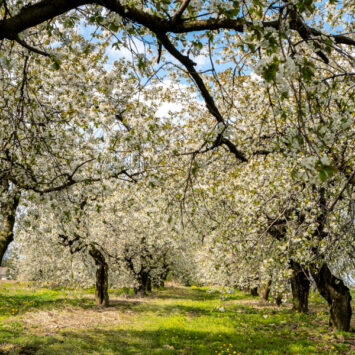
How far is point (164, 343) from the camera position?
10312mm

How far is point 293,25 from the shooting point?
146 inches

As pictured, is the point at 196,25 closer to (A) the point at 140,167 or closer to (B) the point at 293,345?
(A) the point at 140,167

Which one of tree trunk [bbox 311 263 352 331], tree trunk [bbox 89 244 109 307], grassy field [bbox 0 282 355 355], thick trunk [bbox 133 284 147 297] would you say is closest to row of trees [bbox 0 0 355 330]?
tree trunk [bbox 311 263 352 331]

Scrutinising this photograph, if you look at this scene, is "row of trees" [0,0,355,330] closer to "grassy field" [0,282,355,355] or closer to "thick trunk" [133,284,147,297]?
"grassy field" [0,282,355,355]

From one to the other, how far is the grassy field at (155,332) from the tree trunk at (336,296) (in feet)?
1.84

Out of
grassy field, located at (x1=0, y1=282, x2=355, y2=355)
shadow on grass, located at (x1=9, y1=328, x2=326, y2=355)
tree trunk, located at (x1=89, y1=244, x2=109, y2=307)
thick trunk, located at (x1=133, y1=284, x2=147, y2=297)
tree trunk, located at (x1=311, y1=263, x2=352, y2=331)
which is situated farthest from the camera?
thick trunk, located at (x1=133, y1=284, x2=147, y2=297)

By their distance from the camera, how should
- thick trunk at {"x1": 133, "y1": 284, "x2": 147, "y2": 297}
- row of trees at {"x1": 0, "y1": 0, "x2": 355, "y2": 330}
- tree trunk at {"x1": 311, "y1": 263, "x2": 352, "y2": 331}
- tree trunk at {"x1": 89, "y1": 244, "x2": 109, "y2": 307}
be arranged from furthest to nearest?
1. thick trunk at {"x1": 133, "y1": 284, "x2": 147, "y2": 297}
2. tree trunk at {"x1": 89, "y1": 244, "x2": 109, "y2": 307}
3. tree trunk at {"x1": 311, "y1": 263, "x2": 352, "y2": 331}
4. row of trees at {"x1": 0, "y1": 0, "x2": 355, "y2": 330}

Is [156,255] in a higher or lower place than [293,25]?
lower

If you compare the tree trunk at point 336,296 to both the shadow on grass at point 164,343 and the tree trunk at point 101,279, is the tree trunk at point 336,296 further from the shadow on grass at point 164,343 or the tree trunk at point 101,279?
the tree trunk at point 101,279

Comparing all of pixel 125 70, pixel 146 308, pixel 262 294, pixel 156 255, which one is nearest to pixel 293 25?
pixel 125 70

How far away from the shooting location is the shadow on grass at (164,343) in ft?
30.2

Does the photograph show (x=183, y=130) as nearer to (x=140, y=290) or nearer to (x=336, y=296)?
(x=336, y=296)

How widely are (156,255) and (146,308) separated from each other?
9341 mm

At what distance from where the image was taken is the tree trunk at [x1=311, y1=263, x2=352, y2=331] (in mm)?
10766
